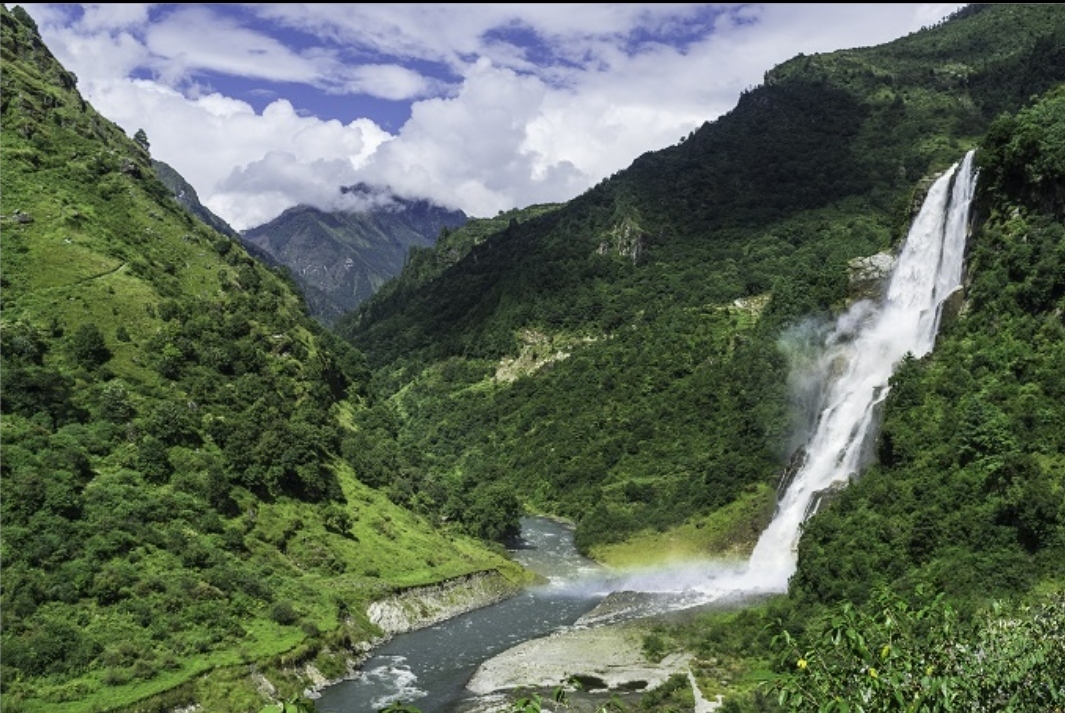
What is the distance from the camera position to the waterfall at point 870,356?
80562mm

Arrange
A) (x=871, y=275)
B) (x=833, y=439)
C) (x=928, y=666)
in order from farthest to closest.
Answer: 1. (x=871, y=275)
2. (x=833, y=439)
3. (x=928, y=666)

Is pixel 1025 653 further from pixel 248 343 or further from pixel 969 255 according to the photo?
pixel 248 343

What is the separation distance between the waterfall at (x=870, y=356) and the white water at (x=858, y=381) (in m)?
0.12

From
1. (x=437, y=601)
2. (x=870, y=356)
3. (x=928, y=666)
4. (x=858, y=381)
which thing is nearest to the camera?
(x=928, y=666)

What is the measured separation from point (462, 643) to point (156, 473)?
3236 centimetres

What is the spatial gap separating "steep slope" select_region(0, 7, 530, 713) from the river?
3.03 meters

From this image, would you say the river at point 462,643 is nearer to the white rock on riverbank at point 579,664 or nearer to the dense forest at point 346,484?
the white rock on riverbank at point 579,664

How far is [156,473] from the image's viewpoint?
74.0 m

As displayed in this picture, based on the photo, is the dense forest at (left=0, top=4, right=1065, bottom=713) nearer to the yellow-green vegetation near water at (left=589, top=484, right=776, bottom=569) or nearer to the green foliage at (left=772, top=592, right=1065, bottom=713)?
the green foliage at (left=772, top=592, right=1065, bottom=713)

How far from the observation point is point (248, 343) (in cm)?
10312

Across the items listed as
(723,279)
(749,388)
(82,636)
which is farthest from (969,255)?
(723,279)

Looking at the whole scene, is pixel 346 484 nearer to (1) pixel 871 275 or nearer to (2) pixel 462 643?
(2) pixel 462 643

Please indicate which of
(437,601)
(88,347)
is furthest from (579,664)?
(88,347)

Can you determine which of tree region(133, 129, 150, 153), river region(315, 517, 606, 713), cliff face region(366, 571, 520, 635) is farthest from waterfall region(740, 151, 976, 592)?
tree region(133, 129, 150, 153)
